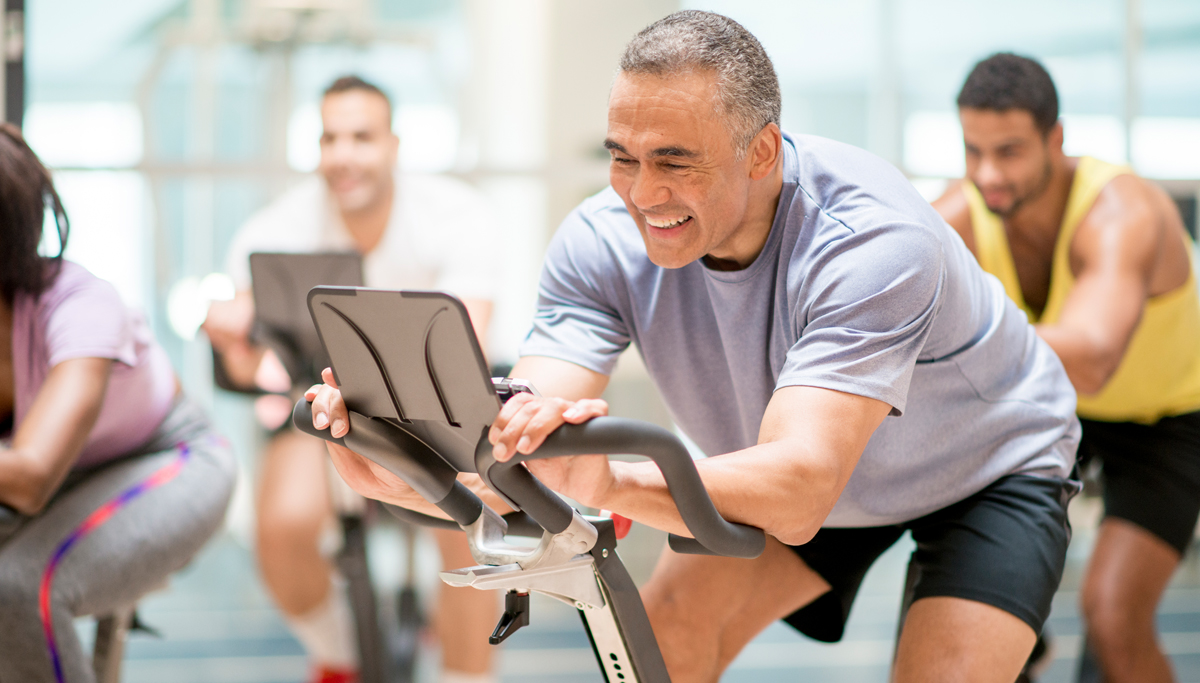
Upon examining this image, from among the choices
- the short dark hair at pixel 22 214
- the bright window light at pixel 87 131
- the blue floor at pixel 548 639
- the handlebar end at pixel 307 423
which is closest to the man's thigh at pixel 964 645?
the handlebar end at pixel 307 423

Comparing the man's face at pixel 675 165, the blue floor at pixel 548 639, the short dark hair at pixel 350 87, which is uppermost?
the short dark hair at pixel 350 87

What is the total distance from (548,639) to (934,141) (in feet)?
7.79

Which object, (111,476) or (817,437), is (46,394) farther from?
(817,437)

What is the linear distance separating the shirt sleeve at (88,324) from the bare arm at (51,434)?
0.02 m

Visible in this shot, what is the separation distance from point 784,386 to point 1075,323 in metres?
1.07

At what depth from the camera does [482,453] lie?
100cm

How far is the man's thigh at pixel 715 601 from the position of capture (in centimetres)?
152

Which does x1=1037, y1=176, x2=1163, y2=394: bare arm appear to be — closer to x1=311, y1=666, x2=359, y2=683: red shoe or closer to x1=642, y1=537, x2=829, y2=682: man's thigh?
x1=642, y1=537, x2=829, y2=682: man's thigh

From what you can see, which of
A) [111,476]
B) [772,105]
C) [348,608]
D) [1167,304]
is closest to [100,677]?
[111,476]

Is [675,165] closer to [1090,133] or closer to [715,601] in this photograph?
[715,601]

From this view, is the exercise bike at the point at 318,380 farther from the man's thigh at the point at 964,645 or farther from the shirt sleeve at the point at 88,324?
the man's thigh at the point at 964,645

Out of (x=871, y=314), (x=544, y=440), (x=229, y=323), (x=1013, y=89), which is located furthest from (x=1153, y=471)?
(x=229, y=323)

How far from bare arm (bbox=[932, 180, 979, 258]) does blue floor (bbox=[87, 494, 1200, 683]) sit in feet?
4.80

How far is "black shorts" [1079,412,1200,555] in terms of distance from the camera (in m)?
2.21
